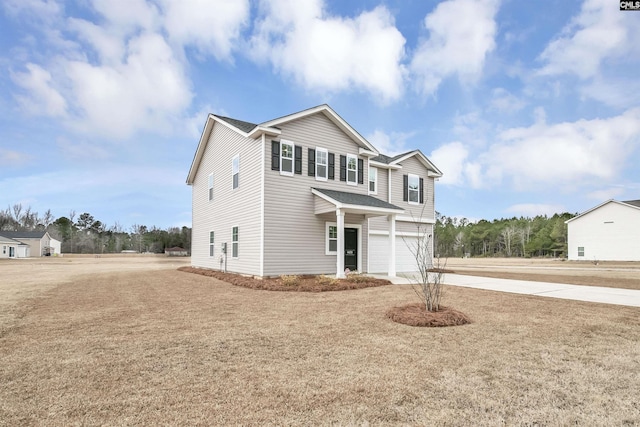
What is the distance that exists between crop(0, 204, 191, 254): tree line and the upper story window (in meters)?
61.6

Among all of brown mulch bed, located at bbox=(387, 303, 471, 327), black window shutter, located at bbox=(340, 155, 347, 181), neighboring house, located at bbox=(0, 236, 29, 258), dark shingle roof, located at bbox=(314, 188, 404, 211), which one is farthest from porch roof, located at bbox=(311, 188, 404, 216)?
neighboring house, located at bbox=(0, 236, 29, 258)

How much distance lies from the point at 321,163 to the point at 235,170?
4331 mm

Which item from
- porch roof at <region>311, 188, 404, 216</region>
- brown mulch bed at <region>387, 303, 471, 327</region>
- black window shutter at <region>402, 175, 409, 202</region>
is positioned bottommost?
brown mulch bed at <region>387, 303, 471, 327</region>

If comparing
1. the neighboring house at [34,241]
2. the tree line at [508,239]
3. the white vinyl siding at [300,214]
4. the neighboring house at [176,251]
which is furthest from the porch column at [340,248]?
the neighboring house at [34,241]

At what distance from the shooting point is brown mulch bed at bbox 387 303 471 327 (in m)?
6.42

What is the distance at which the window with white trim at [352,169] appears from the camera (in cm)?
1662

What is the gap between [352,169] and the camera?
55.1ft

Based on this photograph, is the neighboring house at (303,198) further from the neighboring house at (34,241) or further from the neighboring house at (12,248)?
the neighboring house at (34,241)

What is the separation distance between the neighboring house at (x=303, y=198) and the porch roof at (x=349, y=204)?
1.9 inches

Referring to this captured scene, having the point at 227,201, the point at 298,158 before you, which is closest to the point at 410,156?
the point at 298,158

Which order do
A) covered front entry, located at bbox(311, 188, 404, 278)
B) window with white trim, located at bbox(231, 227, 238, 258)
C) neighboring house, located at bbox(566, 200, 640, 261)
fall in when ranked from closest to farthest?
covered front entry, located at bbox(311, 188, 404, 278) < window with white trim, located at bbox(231, 227, 238, 258) < neighboring house, located at bbox(566, 200, 640, 261)

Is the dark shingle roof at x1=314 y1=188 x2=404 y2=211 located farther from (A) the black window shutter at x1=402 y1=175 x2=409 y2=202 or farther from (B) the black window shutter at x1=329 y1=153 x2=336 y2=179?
(A) the black window shutter at x1=402 y1=175 x2=409 y2=202

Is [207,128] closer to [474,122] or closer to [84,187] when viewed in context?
[474,122]

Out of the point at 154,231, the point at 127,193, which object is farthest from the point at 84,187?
the point at 154,231
